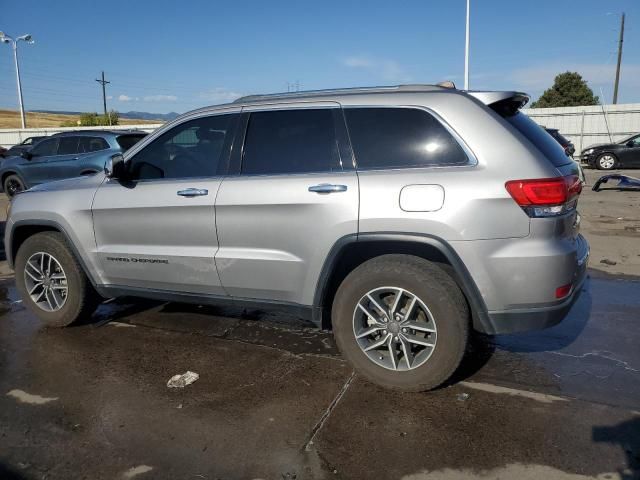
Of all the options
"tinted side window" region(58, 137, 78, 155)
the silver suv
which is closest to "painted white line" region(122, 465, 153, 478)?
the silver suv

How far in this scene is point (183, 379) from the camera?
11.9 feet

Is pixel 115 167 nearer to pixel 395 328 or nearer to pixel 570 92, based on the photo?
pixel 395 328

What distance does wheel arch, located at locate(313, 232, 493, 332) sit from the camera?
303 centimetres

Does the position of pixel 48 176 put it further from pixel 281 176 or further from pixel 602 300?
pixel 602 300

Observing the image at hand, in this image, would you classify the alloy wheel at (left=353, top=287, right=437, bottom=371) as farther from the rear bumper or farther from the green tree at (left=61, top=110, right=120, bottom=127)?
the green tree at (left=61, top=110, right=120, bottom=127)

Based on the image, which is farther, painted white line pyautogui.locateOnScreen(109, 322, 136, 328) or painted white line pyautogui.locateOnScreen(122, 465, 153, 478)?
painted white line pyautogui.locateOnScreen(109, 322, 136, 328)

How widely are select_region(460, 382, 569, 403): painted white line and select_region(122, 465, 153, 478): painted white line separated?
2.00m

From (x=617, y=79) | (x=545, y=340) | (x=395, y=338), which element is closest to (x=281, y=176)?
(x=395, y=338)

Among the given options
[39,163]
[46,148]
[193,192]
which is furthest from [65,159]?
[193,192]

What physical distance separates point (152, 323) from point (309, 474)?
8.77 feet

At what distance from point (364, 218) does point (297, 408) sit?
1230 millimetres

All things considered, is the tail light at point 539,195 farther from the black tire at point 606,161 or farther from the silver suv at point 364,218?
the black tire at point 606,161

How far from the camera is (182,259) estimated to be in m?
3.87

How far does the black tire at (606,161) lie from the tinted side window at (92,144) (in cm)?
1739
